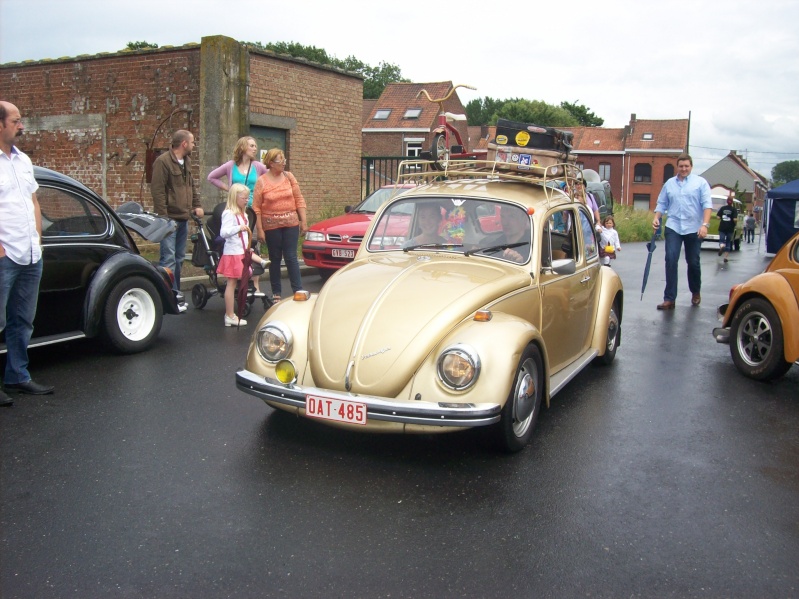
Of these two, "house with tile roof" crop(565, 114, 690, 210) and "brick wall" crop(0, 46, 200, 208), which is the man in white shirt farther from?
"house with tile roof" crop(565, 114, 690, 210)

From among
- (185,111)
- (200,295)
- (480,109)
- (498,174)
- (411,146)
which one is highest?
(480,109)

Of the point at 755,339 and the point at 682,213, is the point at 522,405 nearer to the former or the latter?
the point at 755,339

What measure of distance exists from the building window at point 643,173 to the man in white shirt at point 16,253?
247 feet

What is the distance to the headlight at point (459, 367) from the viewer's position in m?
4.09

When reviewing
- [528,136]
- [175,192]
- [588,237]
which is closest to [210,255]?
[175,192]

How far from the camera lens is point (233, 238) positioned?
8.25m

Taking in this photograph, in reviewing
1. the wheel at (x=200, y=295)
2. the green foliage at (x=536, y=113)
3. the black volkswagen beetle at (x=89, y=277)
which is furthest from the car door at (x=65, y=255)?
the green foliage at (x=536, y=113)

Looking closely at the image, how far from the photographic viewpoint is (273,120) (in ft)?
50.9

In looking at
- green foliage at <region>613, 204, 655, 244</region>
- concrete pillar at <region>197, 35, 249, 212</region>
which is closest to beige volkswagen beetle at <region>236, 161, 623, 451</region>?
concrete pillar at <region>197, 35, 249, 212</region>

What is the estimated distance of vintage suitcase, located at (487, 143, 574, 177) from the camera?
6039mm

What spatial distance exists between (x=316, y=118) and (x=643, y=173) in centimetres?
6449

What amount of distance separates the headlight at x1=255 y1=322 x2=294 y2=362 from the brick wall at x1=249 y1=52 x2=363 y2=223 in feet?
37.1

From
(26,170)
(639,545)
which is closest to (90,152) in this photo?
(26,170)

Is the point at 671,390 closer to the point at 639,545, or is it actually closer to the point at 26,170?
the point at 639,545
